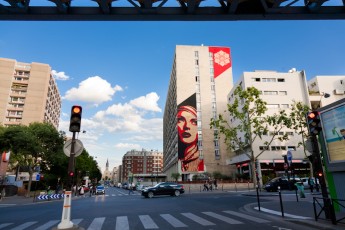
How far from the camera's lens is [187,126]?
64.8 meters

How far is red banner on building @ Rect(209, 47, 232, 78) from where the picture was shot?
72875mm

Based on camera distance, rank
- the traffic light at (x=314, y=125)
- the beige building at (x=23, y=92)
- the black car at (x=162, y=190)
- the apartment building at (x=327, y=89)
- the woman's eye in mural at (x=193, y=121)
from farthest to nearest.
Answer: the beige building at (x=23, y=92), the woman's eye in mural at (x=193, y=121), the apartment building at (x=327, y=89), the black car at (x=162, y=190), the traffic light at (x=314, y=125)

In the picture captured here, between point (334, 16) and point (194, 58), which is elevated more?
point (194, 58)

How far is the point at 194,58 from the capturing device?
7219 cm

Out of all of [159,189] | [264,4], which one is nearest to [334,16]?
[264,4]

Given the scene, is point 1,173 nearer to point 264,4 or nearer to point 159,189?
point 159,189

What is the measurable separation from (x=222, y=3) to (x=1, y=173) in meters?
47.9

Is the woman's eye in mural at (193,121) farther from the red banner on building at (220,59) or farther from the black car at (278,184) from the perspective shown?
the black car at (278,184)

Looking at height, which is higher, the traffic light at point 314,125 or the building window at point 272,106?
the building window at point 272,106

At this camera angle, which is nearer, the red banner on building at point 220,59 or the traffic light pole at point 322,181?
the traffic light pole at point 322,181

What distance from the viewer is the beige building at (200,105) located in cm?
6369

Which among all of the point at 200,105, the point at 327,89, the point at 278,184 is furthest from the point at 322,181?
the point at 200,105

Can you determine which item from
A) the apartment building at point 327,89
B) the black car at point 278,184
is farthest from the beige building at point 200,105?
the black car at point 278,184

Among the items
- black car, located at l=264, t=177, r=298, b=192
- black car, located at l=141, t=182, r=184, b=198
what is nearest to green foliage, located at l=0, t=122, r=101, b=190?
black car, located at l=141, t=182, r=184, b=198
